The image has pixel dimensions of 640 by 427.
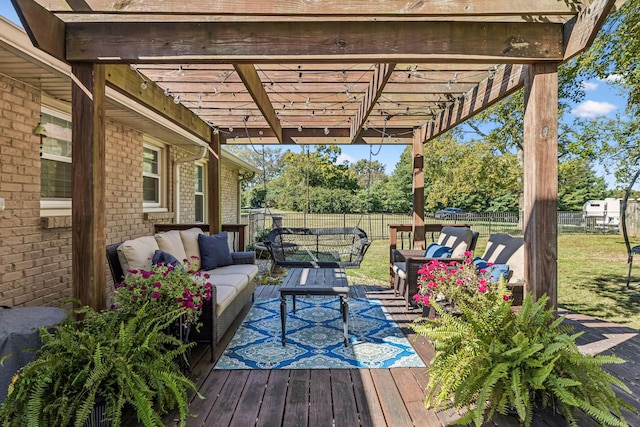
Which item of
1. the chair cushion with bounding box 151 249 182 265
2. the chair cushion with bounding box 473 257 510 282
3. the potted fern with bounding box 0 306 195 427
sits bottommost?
the potted fern with bounding box 0 306 195 427

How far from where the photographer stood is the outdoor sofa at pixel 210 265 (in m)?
3.09

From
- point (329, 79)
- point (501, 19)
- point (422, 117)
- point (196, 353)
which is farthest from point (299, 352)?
point (422, 117)

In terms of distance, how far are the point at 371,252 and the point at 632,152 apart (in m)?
6.31

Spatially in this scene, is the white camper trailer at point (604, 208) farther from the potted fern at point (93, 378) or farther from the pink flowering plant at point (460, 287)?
the potted fern at point (93, 378)

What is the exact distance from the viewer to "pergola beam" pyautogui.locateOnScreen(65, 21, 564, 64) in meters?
2.51

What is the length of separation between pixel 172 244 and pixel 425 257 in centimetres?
298

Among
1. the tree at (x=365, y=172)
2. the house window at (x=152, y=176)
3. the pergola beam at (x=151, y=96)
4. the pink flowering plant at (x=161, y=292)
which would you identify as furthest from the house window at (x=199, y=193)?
the tree at (x=365, y=172)

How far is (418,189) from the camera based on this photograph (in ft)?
19.5

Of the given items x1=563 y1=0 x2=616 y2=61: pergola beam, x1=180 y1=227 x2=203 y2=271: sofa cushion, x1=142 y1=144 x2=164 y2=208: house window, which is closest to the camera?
x1=563 y1=0 x2=616 y2=61: pergola beam

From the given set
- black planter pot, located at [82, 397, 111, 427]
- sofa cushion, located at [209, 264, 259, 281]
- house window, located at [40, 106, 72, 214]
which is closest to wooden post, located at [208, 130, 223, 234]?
sofa cushion, located at [209, 264, 259, 281]

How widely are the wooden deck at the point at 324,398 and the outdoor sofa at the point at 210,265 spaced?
0.35m

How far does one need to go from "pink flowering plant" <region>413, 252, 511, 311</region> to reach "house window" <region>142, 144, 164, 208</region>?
4.64 m

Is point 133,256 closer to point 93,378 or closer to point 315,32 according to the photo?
point 93,378

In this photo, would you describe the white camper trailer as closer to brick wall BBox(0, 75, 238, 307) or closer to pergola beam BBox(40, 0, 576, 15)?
pergola beam BBox(40, 0, 576, 15)
